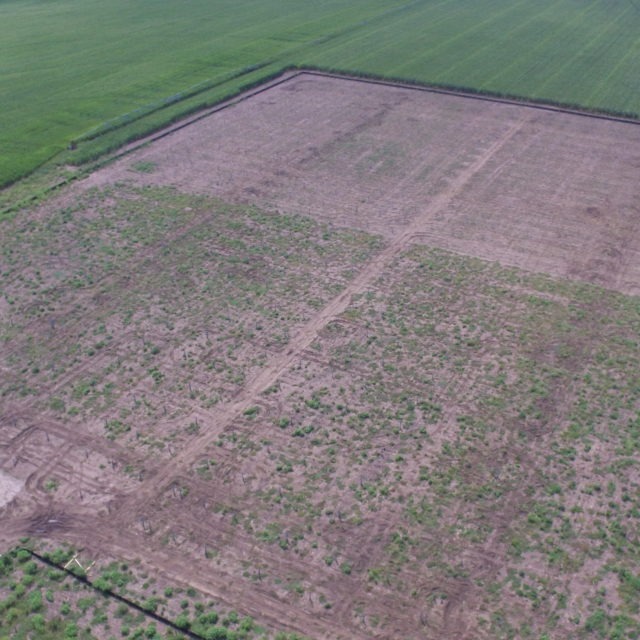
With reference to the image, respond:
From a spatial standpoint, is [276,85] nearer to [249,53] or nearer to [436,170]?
[249,53]

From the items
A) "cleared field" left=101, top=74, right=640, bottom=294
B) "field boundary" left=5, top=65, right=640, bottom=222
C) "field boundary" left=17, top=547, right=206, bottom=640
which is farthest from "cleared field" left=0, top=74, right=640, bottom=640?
"field boundary" left=5, top=65, right=640, bottom=222

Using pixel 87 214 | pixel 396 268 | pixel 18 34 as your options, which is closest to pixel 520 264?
pixel 396 268

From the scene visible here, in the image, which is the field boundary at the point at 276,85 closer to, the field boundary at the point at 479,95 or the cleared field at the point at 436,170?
the field boundary at the point at 479,95

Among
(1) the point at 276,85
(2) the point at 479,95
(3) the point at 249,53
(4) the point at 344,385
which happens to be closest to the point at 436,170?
(2) the point at 479,95

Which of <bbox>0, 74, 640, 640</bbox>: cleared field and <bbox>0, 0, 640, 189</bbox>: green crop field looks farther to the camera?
<bbox>0, 0, 640, 189</bbox>: green crop field

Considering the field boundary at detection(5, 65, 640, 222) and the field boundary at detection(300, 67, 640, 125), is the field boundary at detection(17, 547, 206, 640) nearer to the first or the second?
the field boundary at detection(5, 65, 640, 222)

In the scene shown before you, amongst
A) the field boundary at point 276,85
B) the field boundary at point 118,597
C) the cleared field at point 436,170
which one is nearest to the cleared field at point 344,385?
the cleared field at point 436,170

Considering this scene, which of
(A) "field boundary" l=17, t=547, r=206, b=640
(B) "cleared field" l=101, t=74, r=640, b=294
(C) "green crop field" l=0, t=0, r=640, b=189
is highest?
(C) "green crop field" l=0, t=0, r=640, b=189
